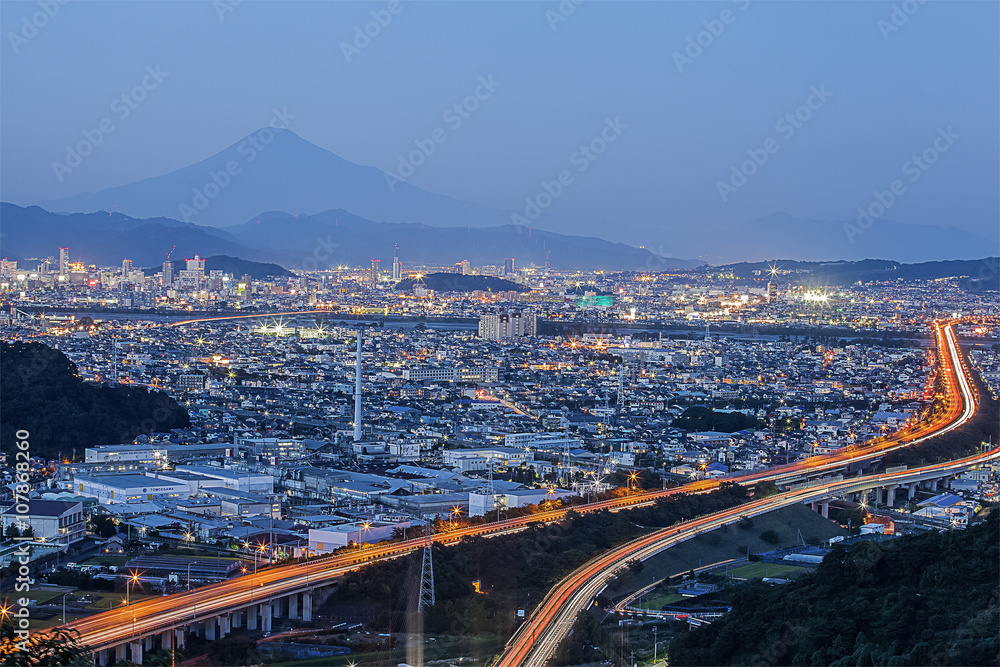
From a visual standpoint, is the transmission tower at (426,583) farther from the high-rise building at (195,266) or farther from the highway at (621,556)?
the high-rise building at (195,266)

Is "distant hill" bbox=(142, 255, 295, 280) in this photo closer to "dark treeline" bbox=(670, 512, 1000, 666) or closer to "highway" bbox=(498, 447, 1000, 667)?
"highway" bbox=(498, 447, 1000, 667)

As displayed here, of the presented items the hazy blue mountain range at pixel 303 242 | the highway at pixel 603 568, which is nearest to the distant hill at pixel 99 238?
the hazy blue mountain range at pixel 303 242

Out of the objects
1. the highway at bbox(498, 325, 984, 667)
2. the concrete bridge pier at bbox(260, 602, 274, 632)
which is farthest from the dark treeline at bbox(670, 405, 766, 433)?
the concrete bridge pier at bbox(260, 602, 274, 632)

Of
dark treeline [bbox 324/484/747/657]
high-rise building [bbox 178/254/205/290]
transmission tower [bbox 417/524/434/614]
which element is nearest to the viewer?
dark treeline [bbox 324/484/747/657]

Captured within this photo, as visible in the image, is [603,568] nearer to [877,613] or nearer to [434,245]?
[877,613]

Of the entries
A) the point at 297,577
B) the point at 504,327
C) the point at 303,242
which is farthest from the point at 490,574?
the point at 303,242

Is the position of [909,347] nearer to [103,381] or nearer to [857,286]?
[103,381]

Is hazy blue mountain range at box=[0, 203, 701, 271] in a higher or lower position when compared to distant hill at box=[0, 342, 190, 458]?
higher
